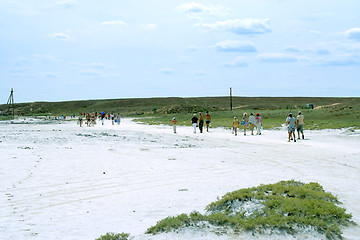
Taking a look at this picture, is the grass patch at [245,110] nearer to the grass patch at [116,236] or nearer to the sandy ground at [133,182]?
the sandy ground at [133,182]

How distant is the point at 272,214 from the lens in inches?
274

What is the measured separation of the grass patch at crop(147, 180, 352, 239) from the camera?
258 inches

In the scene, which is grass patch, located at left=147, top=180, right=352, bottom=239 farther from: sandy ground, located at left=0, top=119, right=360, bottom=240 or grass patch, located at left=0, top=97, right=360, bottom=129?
grass patch, located at left=0, top=97, right=360, bottom=129

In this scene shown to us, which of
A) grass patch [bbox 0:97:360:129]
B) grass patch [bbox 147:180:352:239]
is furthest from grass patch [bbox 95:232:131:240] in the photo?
grass patch [bbox 0:97:360:129]

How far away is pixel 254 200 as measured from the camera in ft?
25.7

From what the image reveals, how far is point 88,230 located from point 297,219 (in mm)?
3491

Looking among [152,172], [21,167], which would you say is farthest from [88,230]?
[21,167]

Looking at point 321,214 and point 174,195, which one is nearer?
point 321,214

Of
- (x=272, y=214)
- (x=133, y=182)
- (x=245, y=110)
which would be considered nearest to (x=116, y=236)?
(x=272, y=214)

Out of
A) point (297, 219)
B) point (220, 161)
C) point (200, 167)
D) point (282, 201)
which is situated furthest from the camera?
point (220, 161)

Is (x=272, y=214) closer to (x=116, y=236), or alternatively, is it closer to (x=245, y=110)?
(x=116, y=236)

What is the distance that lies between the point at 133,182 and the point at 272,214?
16.5ft

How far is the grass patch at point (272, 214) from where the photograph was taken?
258 inches

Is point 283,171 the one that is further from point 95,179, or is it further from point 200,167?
point 95,179
